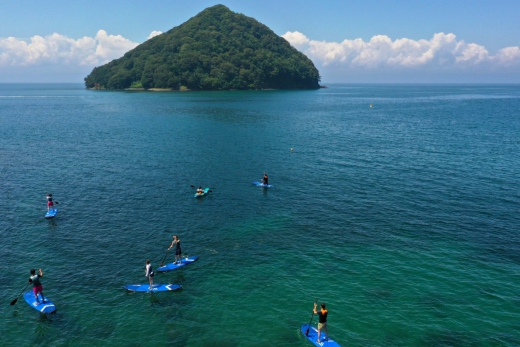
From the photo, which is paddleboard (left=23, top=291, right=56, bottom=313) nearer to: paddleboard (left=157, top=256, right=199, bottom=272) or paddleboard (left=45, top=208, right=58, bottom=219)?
paddleboard (left=157, top=256, right=199, bottom=272)

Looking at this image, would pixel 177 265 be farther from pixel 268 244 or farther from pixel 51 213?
pixel 51 213

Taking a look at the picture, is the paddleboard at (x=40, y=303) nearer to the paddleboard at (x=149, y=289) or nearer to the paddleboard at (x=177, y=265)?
the paddleboard at (x=149, y=289)

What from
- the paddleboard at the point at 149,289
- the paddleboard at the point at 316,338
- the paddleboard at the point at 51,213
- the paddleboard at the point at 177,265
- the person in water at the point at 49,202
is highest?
the person in water at the point at 49,202

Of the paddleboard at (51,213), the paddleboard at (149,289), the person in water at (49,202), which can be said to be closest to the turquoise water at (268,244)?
the paddleboard at (149,289)

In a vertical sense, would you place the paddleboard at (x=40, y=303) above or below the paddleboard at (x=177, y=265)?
below

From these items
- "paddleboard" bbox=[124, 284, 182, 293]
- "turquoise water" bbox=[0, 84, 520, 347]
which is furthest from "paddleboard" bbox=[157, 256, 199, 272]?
"paddleboard" bbox=[124, 284, 182, 293]
